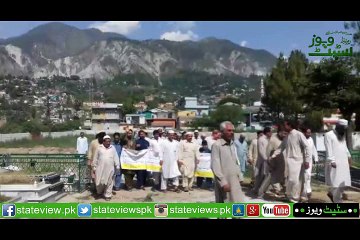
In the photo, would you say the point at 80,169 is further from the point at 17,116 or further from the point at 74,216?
the point at 74,216

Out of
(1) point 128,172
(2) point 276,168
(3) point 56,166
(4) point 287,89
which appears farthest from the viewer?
(4) point 287,89

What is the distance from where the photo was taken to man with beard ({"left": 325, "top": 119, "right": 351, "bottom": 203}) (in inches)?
255

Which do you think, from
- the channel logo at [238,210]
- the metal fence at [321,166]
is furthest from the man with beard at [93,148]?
the metal fence at [321,166]

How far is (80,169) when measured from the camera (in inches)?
350

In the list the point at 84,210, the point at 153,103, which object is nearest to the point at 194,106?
the point at 153,103

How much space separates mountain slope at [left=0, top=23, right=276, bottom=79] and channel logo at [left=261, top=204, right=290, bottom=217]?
2.04 meters

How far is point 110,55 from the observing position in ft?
24.2

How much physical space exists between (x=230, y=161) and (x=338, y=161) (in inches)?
76.9

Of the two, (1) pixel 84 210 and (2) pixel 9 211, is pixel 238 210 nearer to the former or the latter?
(1) pixel 84 210

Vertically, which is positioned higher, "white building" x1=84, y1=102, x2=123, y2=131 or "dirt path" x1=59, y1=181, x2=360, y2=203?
"white building" x1=84, y1=102, x2=123, y2=131

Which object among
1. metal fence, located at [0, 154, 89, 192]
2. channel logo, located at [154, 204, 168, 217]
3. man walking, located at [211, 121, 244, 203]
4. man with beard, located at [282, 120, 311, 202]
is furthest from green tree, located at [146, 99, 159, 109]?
channel logo, located at [154, 204, 168, 217]

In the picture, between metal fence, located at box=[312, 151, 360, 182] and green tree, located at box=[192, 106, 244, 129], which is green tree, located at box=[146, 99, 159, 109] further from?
metal fence, located at box=[312, 151, 360, 182]

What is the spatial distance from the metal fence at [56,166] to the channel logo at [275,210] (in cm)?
435

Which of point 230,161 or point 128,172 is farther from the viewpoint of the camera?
point 128,172
